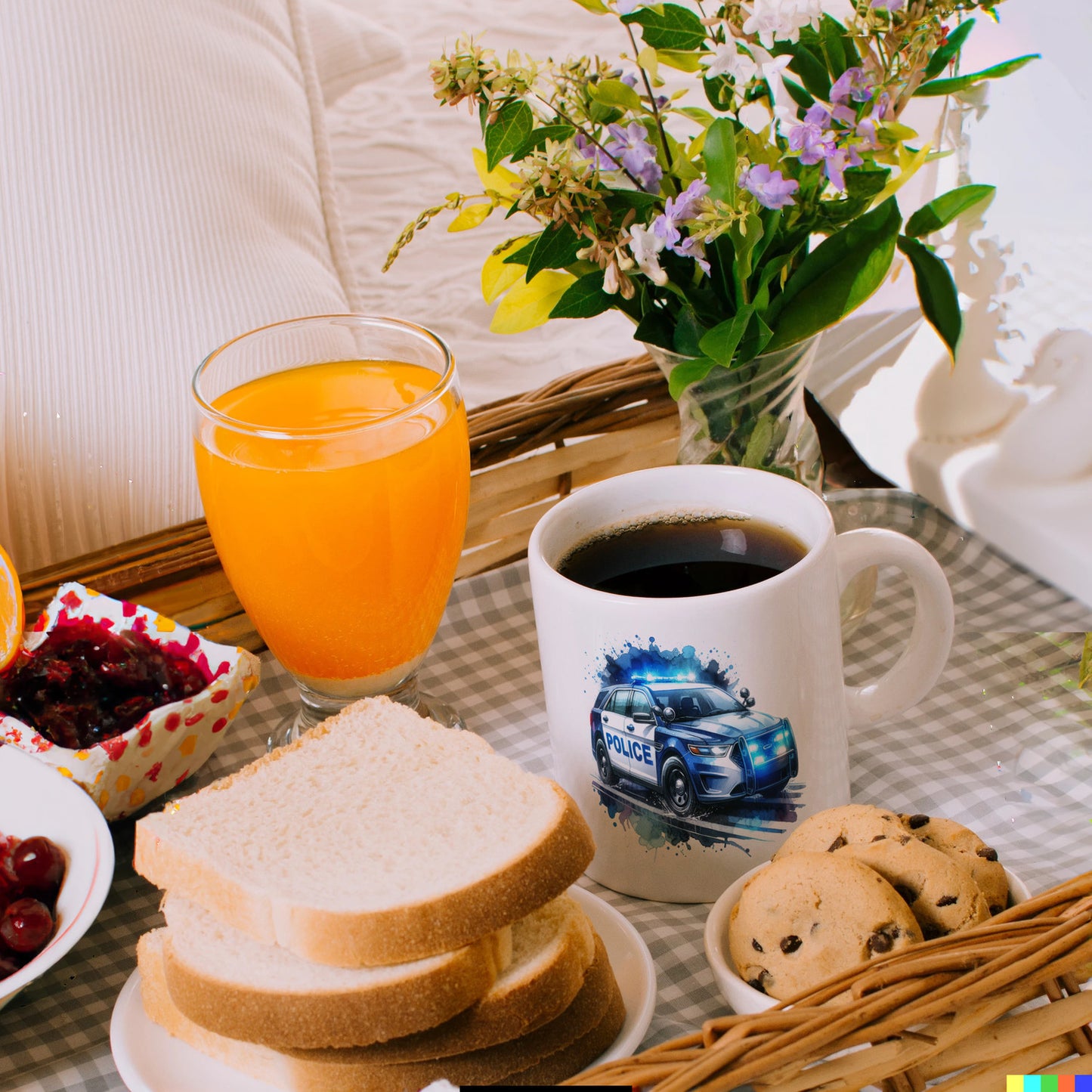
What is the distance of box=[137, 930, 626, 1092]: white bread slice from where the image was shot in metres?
0.53

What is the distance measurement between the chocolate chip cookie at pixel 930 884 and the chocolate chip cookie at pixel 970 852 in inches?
0.6

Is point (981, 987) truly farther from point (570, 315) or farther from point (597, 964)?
point (570, 315)

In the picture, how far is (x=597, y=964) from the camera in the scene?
57 centimetres

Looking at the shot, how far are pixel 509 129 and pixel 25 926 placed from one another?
0.48 metres

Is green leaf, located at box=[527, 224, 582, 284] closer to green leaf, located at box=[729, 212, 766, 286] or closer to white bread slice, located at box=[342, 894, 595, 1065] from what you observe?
green leaf, located at box=[729, 212, 766, 286]

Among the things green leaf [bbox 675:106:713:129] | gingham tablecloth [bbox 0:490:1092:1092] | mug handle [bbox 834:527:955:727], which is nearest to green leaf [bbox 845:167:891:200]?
green leaf [bbox 675:106:713:129]

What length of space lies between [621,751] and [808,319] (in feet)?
0.98

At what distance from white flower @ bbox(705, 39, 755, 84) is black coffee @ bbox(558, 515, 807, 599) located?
9.5 inches

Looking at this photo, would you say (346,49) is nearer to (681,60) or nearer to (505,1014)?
(681,60)

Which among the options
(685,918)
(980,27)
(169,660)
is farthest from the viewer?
(980,27)

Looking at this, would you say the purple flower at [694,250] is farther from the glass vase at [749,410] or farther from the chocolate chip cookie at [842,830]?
the chocolate chip cookie at [842,830]

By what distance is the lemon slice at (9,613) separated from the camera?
0.78 m

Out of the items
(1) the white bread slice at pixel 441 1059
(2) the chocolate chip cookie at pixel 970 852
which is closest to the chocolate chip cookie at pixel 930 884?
(2) the chocolate chip cookie at pixel 970 852

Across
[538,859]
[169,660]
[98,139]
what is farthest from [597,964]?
[98,139]
